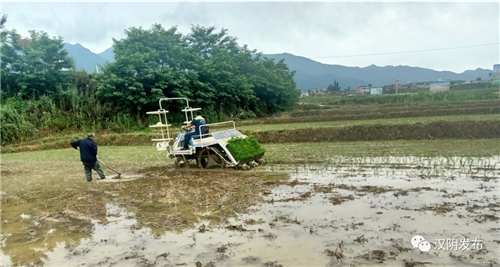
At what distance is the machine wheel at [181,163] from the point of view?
39.5 ft

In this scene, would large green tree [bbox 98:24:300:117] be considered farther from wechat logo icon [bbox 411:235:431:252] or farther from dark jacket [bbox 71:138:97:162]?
wechat logo icon [bbox 411:235:431:252]

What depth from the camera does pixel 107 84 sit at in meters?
24.6

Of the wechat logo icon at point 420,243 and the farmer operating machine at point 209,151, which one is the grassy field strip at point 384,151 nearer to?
the farmer operating machine at point 209,151

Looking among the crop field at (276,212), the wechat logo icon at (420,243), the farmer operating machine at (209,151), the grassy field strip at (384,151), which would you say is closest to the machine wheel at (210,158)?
the farmer operating machine at (209,151)

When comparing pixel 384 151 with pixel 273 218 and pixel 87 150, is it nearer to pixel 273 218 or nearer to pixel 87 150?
pixel 273 218

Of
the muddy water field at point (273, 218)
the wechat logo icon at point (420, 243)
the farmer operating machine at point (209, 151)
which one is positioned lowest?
the muddy water field at point (273, 218)

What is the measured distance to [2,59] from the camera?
2559 cm

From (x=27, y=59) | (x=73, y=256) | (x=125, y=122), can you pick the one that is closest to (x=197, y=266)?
(x=73, y=256)

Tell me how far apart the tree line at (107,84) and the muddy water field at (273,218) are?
51.5ft

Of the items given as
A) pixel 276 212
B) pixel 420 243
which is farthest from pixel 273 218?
pixel 420 243

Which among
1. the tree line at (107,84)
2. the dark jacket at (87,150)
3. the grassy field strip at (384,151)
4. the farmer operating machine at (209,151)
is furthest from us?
the tree line at (107,84)

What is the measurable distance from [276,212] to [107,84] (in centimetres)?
2182

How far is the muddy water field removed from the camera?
4574 mm

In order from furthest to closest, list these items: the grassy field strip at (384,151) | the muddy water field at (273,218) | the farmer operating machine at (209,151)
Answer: the grassy field strip at (384,151) → the farmer operating machine at (209,151) → the muddy water field at (273,218)
